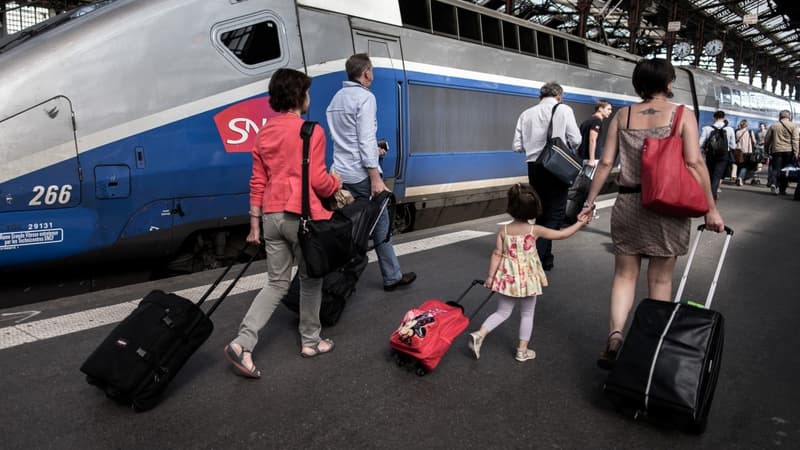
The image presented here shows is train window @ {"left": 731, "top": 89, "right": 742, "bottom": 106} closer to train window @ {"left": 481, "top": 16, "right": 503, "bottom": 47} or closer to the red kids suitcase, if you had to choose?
train window @ {"left": 481, "top": 16, "right": 503, "bottom": 47}

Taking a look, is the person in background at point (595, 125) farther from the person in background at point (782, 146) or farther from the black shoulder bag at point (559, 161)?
the person in background at point (782, 146)

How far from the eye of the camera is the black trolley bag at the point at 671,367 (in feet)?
7.76

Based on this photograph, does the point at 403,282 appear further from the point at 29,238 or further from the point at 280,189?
the point at 29,238

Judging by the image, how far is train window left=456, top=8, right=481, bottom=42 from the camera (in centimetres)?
755

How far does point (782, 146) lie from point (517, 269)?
38.6ft

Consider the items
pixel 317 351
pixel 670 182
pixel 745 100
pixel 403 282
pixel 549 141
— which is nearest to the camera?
pixel 670 182

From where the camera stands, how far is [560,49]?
32.2 ft

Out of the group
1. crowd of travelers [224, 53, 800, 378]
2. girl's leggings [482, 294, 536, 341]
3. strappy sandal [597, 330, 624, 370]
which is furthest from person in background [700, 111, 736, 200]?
girl's leggings [482, 294, 536, 341]

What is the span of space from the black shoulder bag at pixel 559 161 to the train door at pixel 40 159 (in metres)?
3.52

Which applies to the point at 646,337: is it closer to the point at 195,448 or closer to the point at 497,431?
the point at 497,431

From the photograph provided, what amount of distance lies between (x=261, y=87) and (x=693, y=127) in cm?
349

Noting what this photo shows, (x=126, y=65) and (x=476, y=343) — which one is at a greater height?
(x=126, y=65)

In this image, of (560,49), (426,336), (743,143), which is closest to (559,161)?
(426,336)

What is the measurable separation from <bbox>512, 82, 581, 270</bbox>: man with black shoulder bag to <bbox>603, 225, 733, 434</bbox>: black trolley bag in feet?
7.89
